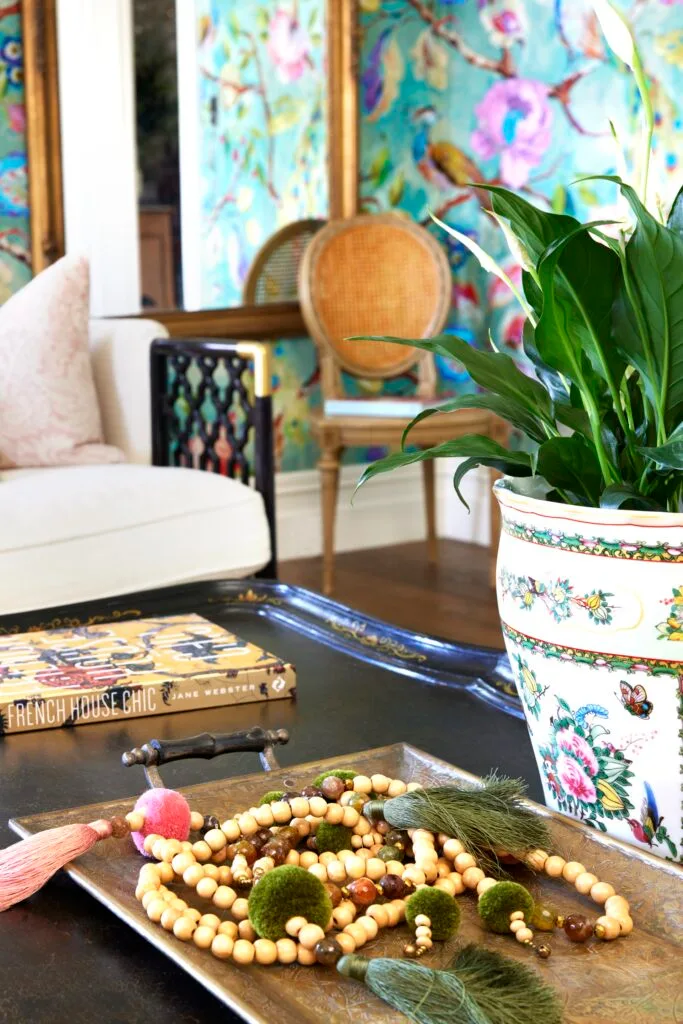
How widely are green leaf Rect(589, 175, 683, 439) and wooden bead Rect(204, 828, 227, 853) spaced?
13.7 inches

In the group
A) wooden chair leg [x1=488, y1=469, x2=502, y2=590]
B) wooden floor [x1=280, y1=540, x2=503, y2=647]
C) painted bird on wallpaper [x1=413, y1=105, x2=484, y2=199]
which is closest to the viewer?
wooden floor [x1=280, y1=540, x2=503, y2=647]

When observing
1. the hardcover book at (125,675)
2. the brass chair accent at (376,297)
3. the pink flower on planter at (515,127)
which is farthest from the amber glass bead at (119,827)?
the pink flower on planter at (515,127)

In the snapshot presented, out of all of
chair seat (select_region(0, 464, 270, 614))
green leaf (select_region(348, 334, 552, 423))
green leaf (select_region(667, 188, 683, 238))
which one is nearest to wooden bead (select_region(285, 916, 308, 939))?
green leaf (select_region(348, 334, 552, 423))

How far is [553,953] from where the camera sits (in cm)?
62

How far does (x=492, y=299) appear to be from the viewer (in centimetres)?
413

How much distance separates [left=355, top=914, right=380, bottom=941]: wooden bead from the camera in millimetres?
620

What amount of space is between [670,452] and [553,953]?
0.27 metres

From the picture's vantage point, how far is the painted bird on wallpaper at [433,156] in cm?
419

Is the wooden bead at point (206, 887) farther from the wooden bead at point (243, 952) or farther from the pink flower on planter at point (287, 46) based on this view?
the pink flower on planter at point (287, 46)

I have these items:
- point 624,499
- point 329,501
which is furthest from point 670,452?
point 329,501

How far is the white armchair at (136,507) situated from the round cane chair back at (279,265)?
3.52 feet

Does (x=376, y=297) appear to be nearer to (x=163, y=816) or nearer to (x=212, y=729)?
(x=212, y=729)

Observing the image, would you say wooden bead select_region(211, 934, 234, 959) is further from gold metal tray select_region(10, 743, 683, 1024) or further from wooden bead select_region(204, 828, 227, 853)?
wooden bead select_region(204, 828, 227, 853)

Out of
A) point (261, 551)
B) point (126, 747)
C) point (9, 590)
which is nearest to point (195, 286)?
point (261, 551)
